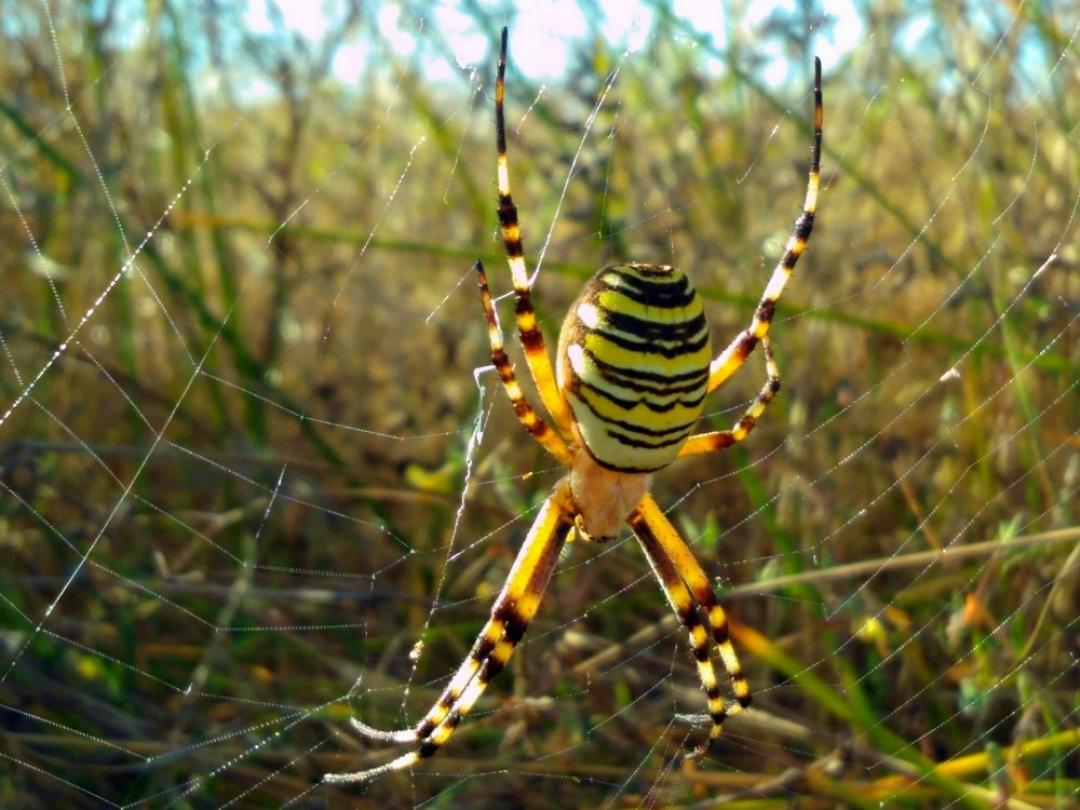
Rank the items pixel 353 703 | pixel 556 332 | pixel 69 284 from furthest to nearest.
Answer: pixel 69 284 → pixel 556 332 → pixel 353 703

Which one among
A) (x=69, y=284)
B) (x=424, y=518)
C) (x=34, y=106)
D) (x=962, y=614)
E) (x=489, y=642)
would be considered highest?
(x=34, y=106)

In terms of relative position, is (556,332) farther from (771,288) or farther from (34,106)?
(34,106)

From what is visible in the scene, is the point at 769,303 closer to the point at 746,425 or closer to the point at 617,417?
the point at 746,425

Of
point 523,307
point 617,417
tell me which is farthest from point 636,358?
point 523,307

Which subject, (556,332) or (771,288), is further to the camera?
(556,332)

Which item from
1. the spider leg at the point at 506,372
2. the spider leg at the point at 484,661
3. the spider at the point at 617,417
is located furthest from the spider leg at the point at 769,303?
the spider leg at the point at 484,661

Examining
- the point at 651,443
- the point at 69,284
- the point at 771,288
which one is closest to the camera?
the point at 651,443

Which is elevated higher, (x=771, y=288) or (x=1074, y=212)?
(x=1074, y=212)

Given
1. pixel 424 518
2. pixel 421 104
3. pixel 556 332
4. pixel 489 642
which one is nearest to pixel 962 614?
pixel 489 642
